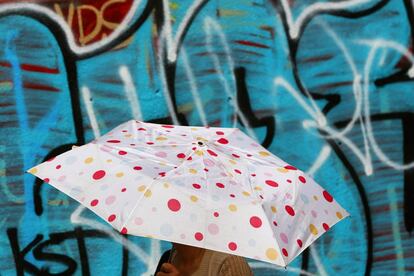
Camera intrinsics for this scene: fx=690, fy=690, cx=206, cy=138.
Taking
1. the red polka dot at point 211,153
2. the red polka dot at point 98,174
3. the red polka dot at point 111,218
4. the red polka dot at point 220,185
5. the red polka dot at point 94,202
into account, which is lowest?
the red polka dot at point 111,218

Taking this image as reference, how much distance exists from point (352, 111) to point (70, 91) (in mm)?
1546

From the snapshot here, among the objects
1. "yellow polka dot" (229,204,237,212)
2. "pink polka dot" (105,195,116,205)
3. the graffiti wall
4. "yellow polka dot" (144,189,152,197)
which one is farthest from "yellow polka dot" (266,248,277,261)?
the graffiti wall

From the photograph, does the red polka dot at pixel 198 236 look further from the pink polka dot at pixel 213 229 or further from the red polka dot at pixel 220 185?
the red polka dot at pixel 220 185

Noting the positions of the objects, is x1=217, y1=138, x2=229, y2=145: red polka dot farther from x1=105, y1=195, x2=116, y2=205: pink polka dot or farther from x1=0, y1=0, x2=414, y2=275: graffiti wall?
x1=0, y1=0, x2=414, y2=275: graffiti wall

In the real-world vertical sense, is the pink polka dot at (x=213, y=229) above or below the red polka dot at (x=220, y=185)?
below

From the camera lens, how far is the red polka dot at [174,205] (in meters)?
2.04

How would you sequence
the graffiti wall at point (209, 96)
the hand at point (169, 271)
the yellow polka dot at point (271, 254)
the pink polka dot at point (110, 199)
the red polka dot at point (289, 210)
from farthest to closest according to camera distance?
the graffiti wall at point (209, 96)
the hand at point (169, 271)
the red polka dot at point (289, 210)
the pink polka dot at point (110, 199)
the yellow polka dot at point (271, 254)

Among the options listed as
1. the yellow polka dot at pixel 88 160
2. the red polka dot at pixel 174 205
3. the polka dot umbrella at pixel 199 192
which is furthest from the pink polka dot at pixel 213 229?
the yellow polka dot at pixel 88 160

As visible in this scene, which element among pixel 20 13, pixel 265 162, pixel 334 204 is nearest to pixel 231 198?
pixel 265 162

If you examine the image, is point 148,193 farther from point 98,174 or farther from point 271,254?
point 271,254

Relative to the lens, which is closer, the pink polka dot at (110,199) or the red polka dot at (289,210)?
the pink polka dot at (110,199)

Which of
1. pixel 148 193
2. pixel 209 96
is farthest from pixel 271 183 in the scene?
pixel 209 96

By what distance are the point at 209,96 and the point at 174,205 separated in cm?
174

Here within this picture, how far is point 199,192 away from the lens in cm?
209
